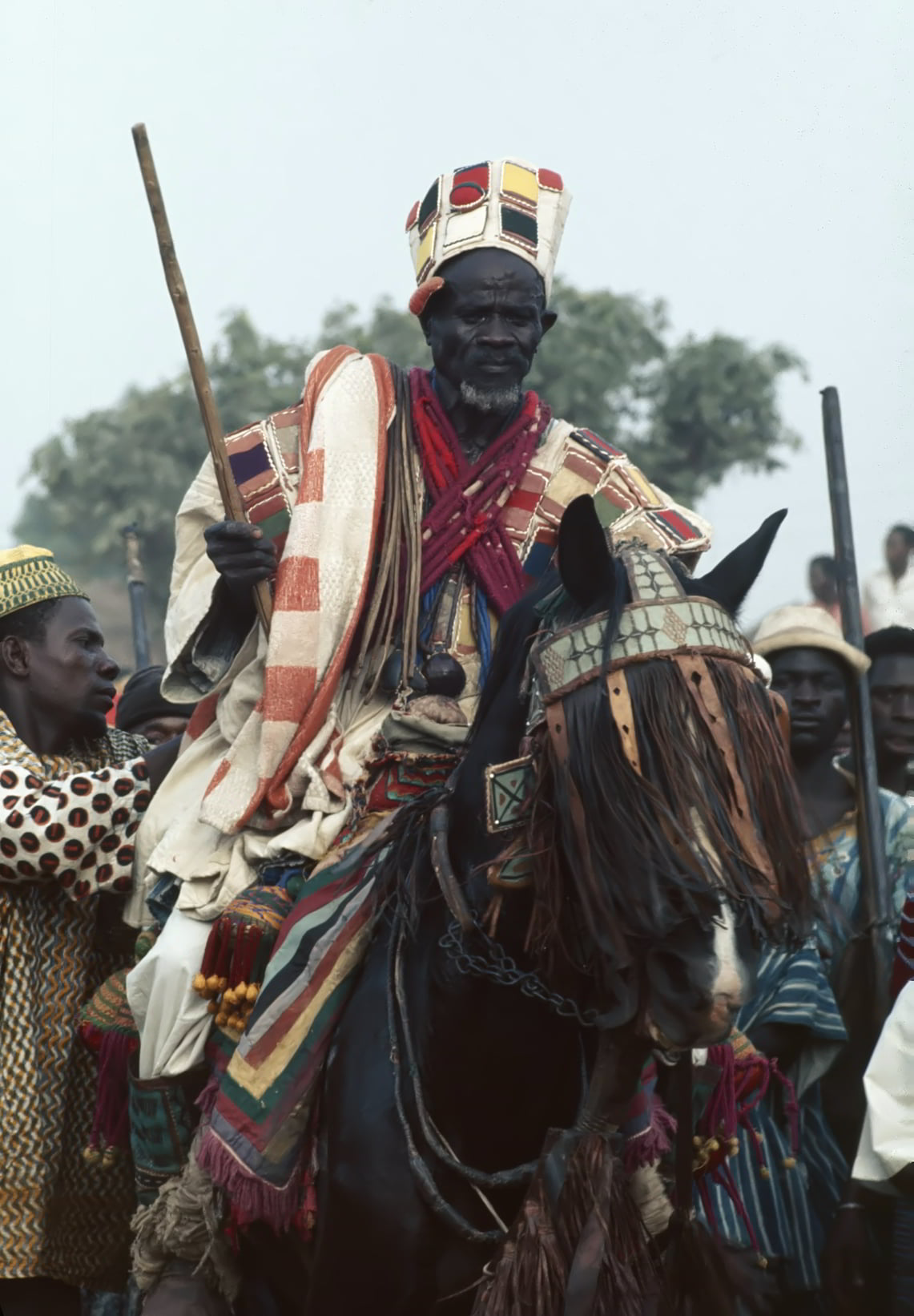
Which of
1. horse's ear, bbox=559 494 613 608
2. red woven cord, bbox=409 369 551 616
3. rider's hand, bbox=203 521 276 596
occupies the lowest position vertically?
horse's ear, bbox=559 494 613 608

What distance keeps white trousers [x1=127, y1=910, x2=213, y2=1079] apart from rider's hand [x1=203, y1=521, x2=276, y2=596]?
89 centimetres

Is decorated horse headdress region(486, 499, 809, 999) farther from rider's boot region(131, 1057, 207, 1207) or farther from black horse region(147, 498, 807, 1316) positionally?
rider's boot region(131, 1057, 207, 1207)

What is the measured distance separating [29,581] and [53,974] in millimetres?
1287

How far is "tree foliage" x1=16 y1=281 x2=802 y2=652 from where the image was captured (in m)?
32.7

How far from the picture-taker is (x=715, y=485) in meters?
32.6

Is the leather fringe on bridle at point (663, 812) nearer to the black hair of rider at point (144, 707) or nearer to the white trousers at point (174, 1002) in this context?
the white trousers at point (174, 1002)

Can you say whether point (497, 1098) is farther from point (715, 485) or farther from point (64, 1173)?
point (715, 485)

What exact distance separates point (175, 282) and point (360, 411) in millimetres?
600

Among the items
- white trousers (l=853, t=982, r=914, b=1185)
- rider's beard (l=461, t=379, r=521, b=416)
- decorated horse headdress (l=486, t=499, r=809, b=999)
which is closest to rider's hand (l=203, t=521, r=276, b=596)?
rider's beard (l=461, t=379, r=521, b=416)

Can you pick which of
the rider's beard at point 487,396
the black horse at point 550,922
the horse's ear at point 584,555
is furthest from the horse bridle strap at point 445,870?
the rider's beard at point 487,396

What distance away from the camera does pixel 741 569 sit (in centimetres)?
405

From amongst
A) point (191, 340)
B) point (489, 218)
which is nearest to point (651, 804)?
point (191, 340)

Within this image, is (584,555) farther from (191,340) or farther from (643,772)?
(191,340)

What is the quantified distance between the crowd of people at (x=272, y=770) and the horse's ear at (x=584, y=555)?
1.44 feet
